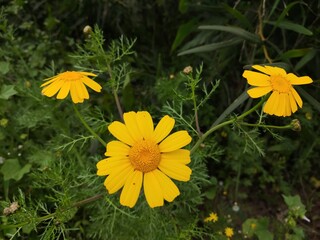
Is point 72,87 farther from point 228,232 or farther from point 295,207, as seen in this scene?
point 295,207

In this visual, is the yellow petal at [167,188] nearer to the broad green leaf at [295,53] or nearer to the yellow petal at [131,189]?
the yellow petal at [131,189]

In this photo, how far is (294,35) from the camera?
204 cm

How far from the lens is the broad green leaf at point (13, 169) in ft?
5.41

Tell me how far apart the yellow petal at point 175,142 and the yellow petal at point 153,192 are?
3.3 inches

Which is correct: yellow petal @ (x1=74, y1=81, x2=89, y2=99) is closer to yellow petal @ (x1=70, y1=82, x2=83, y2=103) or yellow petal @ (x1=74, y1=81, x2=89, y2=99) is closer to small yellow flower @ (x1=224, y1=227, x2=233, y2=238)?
yellow petal @ (x1=70, y1=82, x2=83, y2=103)

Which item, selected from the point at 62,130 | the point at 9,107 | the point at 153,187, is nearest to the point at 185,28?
the point at 62,130

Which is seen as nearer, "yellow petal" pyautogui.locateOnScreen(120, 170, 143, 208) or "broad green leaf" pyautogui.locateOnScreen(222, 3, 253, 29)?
"yellow petal" pyautogui.locateOnScreen(120, 170, 143, 208)

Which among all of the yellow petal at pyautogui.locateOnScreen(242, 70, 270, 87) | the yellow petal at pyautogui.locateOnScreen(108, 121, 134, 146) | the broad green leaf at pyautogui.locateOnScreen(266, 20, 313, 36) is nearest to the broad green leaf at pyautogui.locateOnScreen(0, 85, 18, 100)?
the yellow petal at pyautogui.locateOnScreen(108, 121, 134, 146)

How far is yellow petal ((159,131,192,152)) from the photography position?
1035 millimetres

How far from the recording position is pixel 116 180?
101 cm

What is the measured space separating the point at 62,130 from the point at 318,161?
1285 mm

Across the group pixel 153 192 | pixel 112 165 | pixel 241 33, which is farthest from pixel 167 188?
pixel 241 33

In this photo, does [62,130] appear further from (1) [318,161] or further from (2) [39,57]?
(1) [318,161]

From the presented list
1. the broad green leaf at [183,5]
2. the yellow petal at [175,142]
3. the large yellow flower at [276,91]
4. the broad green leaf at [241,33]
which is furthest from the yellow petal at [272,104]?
the broad green leaf at [183,5]
